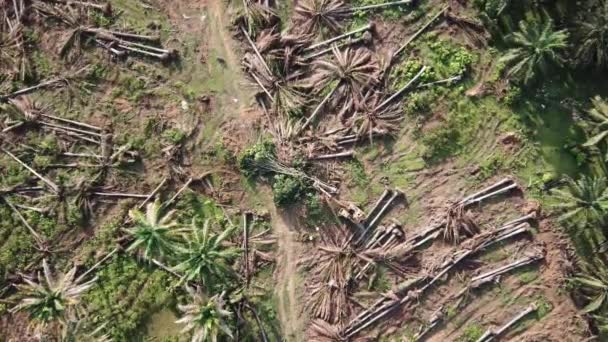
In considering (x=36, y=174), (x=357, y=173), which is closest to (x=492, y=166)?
(x=357, y=173)

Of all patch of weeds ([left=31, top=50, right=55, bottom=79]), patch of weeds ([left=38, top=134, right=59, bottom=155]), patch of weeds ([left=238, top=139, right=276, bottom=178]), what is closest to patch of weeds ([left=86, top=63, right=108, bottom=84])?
patch of weeds ([left=31, top=50, right=55, bottom=79])

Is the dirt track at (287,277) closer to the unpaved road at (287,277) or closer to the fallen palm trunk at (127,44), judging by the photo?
the unpaved road at (287,277)

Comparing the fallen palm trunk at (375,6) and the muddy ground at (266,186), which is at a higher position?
the fallen palm trunk at (375,6)

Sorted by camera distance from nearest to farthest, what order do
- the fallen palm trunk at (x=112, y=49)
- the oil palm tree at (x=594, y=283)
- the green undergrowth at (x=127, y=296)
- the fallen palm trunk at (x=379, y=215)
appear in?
the oil palm tree at (x=594, y=283)
the green undergrowth at (x=127, y=296)
the fallen palm trunk at (x=379, y=215)
the fallen palm trunk at (x=112, y=49)

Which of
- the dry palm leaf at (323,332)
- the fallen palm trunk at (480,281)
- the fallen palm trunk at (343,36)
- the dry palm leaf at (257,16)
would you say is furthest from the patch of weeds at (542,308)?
the dry palm leaf at (257,16)

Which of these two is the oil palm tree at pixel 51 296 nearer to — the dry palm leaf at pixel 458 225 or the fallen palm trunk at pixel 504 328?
the dry palm leaf at pixel 458 225

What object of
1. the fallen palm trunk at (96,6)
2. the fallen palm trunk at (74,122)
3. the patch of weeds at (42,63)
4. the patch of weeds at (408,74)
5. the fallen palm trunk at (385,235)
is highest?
the patch of weeds at (408,74)

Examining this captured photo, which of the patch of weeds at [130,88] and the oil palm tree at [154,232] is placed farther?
the patch of weeds at [130,88]

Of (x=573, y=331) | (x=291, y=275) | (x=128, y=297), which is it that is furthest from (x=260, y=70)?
(x=573, y=331)

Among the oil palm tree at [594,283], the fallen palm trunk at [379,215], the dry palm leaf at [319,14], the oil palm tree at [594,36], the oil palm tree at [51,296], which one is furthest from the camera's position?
the dry palm leaf at [319,14]
